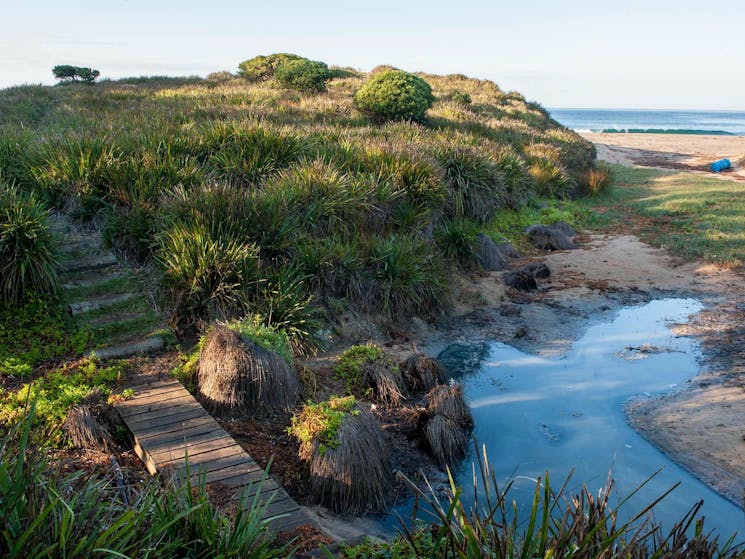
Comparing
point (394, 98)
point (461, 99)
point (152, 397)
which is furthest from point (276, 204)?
point (461, 99)

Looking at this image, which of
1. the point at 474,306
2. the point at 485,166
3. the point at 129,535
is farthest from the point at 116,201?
the point at 485,166

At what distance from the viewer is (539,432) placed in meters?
6.48

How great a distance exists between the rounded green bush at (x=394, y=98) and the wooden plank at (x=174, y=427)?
14787 millimetres

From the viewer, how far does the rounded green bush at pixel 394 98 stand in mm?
19031

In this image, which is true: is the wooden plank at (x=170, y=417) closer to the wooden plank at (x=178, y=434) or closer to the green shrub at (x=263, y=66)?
the wooden plank at (x=178, y=434)

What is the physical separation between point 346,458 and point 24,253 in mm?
4582

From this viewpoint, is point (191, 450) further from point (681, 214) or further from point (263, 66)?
point (263, 66)

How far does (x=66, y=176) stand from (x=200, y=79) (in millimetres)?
23940

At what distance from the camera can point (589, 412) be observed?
6914 mm

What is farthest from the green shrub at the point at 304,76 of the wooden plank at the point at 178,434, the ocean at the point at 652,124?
the ocean at the point at 652,124

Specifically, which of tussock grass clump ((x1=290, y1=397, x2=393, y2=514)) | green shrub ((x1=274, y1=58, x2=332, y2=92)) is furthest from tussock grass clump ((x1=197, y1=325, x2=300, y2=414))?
green shrub ((x1=274, y1=58, x2=332, y2=92))

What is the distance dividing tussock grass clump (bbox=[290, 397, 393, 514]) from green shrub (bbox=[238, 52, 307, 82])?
26784mm

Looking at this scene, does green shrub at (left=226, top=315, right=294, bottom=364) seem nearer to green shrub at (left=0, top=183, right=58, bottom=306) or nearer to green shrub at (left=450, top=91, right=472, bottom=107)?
green shrub at (left=0, top=183, right=58, bottom=306)

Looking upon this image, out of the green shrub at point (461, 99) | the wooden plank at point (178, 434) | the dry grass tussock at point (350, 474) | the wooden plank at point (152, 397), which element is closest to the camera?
the dry grass tussock at point (350, 474)
